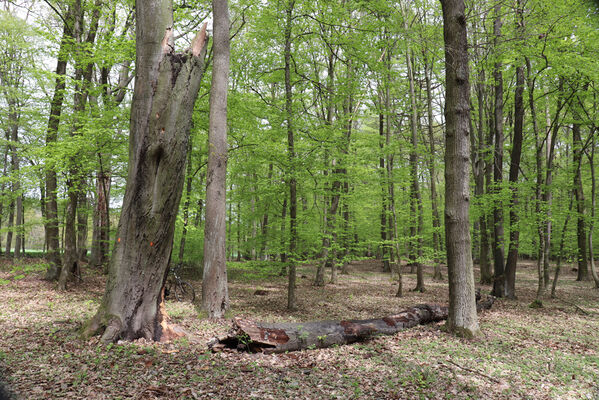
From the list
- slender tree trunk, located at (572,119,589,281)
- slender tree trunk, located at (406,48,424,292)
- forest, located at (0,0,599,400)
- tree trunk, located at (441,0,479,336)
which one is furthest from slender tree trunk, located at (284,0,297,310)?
slender tree trunk, located at (572,119,589,281)

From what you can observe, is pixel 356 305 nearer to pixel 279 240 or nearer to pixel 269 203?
pixel 279 240

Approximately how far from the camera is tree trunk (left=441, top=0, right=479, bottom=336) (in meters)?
6.17

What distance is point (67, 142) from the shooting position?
7.62 m

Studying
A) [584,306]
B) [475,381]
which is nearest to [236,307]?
[475,381]

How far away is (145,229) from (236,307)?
15.6 ft

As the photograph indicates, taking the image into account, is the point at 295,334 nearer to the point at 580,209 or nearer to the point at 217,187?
the point at 217,187

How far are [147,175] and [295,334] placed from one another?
10.9 ft

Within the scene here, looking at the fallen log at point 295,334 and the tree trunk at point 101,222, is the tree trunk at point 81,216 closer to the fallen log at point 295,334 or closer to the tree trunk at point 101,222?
the tree trunk at point 101,222

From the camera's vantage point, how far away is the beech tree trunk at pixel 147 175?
467cm

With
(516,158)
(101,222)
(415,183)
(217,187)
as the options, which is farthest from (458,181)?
(101,222)

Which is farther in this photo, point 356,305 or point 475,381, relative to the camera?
point 356,305

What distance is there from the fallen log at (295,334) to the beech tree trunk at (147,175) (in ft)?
4.16

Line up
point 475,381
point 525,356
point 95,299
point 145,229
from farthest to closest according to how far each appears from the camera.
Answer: point 95,299 < point 525,356 < point 145,229 < point 475,381

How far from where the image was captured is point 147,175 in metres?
4.69
